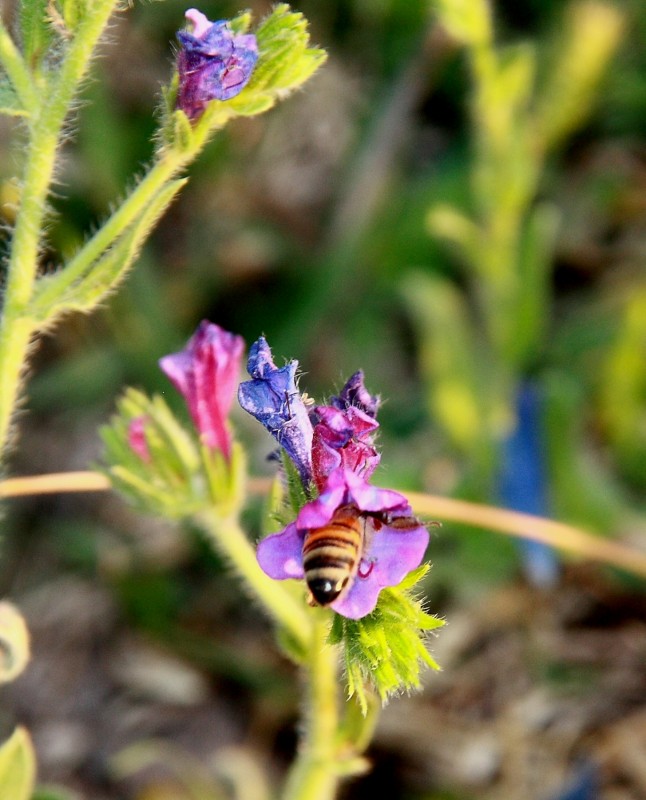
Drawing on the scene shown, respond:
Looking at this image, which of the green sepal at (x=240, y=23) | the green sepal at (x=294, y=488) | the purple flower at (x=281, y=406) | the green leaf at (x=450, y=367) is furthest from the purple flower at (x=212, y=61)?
the green leaf at (x=450, y=367)

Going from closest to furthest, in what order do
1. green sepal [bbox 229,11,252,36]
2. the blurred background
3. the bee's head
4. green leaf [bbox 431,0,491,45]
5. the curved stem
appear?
the bee's head
green sepal [bbox 229,11,252,36]
the curved stem
green leaf [bbox 431,0,491,45]
the blurred background

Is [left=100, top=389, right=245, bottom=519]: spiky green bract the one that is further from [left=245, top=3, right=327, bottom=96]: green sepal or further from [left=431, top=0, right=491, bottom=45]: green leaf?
[left=431, top=0, right=491, bottom=45]: green leaf

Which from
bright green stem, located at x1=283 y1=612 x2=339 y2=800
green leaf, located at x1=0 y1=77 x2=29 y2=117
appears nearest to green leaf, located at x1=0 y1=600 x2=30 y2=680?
bright green stem, located at x1=283 y1=612 x2=339 y2=800

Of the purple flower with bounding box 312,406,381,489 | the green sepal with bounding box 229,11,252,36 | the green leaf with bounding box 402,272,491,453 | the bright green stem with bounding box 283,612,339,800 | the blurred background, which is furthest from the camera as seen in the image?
the green leaf with bounding box 402,272,491,453

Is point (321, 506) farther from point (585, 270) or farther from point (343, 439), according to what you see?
point (585, 270)

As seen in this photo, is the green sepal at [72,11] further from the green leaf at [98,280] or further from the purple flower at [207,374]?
the purple flower at [207,374]


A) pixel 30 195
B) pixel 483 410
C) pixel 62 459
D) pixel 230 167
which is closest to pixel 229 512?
pixel 30 195

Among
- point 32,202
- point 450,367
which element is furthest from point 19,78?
point 450,367
